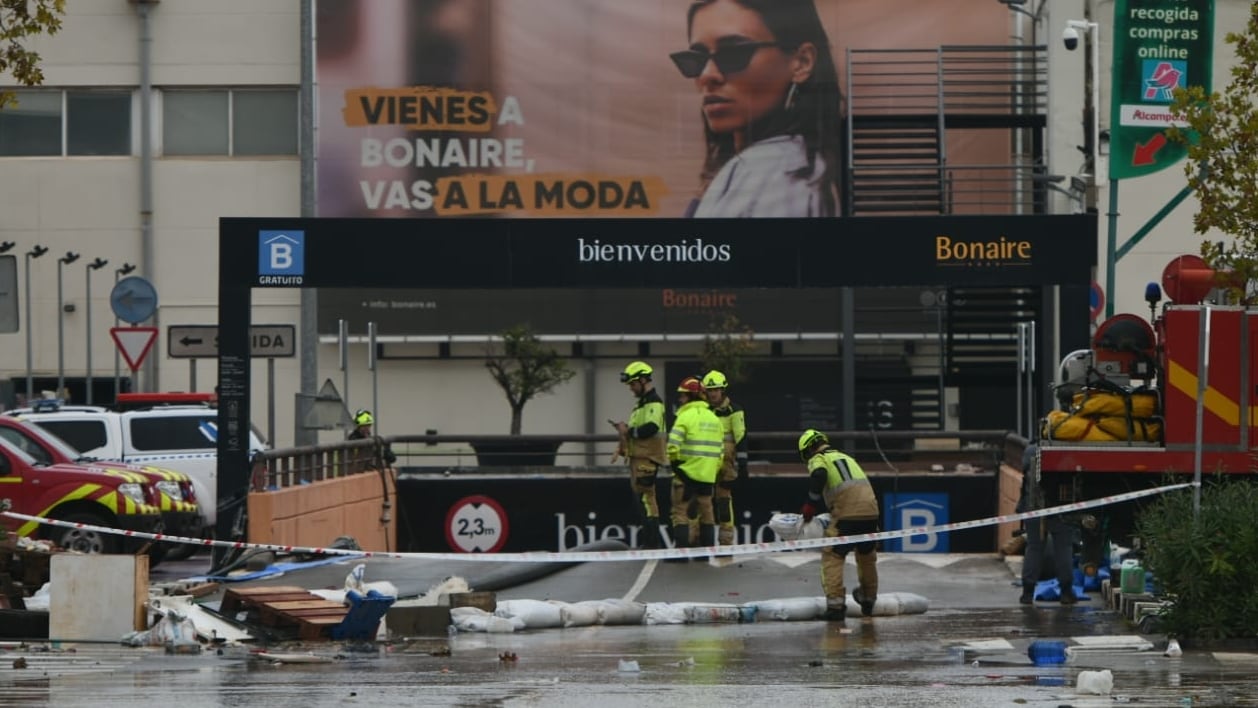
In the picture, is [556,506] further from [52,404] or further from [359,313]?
[359,313]

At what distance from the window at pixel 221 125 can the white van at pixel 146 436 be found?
20980mm

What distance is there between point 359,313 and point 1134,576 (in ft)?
100

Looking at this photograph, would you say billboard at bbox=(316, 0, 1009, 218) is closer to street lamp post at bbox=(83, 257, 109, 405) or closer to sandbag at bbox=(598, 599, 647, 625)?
street lamp post at bbox=(83, 257, 109, 405)

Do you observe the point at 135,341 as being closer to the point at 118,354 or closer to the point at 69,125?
the point at 118,354

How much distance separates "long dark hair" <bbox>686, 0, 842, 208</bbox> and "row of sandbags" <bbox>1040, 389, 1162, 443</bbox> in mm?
28671

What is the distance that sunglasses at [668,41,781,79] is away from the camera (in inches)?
1813

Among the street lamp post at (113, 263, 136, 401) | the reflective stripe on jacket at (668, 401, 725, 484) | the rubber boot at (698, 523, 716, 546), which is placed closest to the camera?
the reflective stripe on jacket at (668, 401, 725, 484)

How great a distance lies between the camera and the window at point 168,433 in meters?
26.3

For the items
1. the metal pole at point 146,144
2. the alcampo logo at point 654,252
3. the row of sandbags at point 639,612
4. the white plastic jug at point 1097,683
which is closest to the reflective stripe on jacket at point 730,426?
the alcampo logo at point 654,252

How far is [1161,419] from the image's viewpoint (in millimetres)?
16656

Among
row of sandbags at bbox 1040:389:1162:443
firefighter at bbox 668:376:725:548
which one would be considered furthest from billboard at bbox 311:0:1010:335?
→ row of sandbags at bbox 1040:389:1162:443

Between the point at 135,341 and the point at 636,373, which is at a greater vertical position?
the point at 135,341

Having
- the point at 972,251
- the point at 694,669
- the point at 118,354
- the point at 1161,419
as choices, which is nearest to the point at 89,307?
the point at 118,354

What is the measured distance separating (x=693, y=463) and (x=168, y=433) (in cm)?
843
